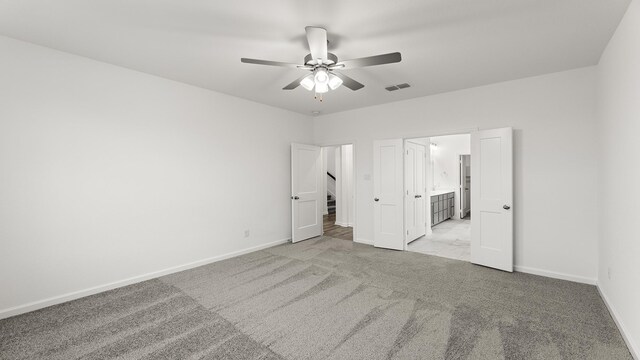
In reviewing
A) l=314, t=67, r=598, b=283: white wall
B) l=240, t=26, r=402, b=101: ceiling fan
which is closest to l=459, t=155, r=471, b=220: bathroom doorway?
l=314, t=67, r=598, b=283: white wall

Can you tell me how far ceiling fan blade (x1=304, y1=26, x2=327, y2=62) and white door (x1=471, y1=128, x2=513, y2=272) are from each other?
2.81 metres

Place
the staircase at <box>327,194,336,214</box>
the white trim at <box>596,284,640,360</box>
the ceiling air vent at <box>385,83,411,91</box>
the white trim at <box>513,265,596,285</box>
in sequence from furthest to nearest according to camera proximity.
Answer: the staircase at <box>327,194,336,214</box>
the ceiling air vent at <box>385,83,411,91</box>
the white trim at <box>513,265,596,285</box>
the white trim at <box>596,284,640,360</box>

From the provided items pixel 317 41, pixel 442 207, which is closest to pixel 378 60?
pixel 317 41

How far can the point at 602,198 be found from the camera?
304 cm

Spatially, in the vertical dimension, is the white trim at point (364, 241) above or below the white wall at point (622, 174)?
below

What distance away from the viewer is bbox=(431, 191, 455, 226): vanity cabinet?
264 inches

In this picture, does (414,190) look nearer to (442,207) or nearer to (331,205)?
Result: (442,207)

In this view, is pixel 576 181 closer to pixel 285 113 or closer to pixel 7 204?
pixel 285 113

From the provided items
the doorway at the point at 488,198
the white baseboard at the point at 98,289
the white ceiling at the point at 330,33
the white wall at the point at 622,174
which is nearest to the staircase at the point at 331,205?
the doorway at the point at 488,198

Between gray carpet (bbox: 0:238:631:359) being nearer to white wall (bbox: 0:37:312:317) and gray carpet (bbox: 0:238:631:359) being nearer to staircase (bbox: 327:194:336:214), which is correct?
white wall (bbox: 0:37:312:317)

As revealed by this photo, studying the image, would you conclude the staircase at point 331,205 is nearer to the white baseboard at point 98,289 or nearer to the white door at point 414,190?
the white door at point 414,190

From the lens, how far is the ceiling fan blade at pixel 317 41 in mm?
2235

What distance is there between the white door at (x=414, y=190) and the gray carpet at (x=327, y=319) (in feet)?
4.88

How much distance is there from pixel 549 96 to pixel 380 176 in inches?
104
